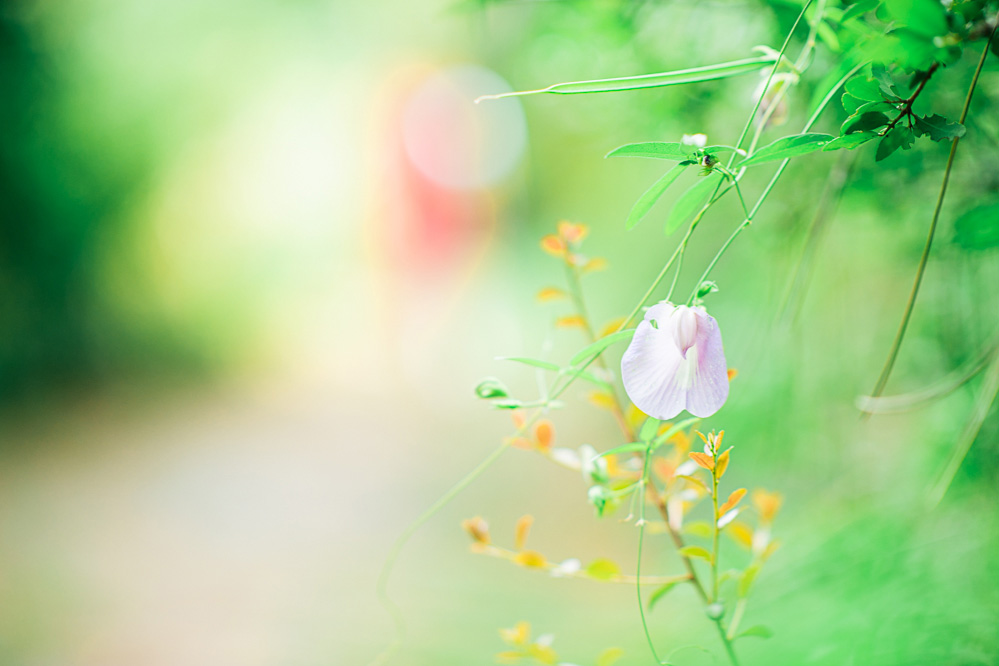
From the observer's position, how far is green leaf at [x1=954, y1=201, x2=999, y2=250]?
25 cm

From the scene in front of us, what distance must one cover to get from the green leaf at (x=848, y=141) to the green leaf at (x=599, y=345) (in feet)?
0.25

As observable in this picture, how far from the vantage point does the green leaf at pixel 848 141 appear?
0.56 ft

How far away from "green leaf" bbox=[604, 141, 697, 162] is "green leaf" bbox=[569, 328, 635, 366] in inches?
2.1

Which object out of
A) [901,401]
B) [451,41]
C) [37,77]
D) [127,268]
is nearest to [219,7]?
[37,77]

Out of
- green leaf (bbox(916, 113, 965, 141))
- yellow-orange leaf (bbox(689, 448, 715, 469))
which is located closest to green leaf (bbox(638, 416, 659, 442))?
yellow-orange leaf (bbox(689, 448, 715, 469))

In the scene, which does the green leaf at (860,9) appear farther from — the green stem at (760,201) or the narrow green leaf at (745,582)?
the narrow green leaf at (745,582)

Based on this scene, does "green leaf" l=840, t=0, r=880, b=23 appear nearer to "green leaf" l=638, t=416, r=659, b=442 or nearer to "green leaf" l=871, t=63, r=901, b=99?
"green leaf" l=871, t=63, r=901, b=99

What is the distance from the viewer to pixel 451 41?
2801 mm

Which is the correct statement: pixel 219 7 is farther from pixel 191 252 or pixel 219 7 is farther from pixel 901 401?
pixel 901 401

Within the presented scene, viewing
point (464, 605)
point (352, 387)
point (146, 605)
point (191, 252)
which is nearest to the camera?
point (464, 605)

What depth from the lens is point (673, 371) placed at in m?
0.19

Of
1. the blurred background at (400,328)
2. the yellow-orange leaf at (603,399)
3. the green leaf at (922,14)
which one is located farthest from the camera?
the blurred background at (400,328)

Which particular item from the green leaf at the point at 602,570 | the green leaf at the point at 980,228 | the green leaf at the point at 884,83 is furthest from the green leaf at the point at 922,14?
the green leaf at the point at 602,570

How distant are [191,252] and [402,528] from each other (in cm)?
177
